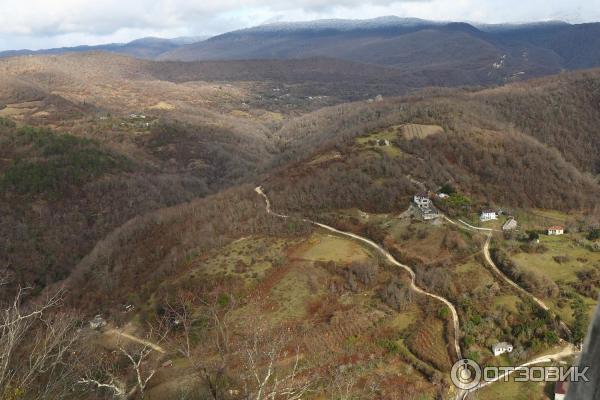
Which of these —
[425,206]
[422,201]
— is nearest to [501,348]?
[425,206]

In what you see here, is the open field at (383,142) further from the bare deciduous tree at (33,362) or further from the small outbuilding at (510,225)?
the bare deciduous tree at (33,362)

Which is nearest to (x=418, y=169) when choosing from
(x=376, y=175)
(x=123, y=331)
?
(x=376, y=175)

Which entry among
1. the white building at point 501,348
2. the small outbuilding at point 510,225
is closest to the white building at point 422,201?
the small outbuilding at point 510,225

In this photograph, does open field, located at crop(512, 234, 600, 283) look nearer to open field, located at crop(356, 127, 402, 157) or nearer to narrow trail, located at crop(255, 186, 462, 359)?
narrow trail, located at crop(255, 186, 462, 359)

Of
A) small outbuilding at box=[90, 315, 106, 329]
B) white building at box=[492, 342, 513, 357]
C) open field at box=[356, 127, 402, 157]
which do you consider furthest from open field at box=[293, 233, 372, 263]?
open field at box=[356, 127, 402, 157]

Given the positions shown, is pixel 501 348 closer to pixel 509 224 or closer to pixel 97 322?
pixel 509 224

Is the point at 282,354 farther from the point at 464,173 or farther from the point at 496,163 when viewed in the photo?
the point at 496,163
